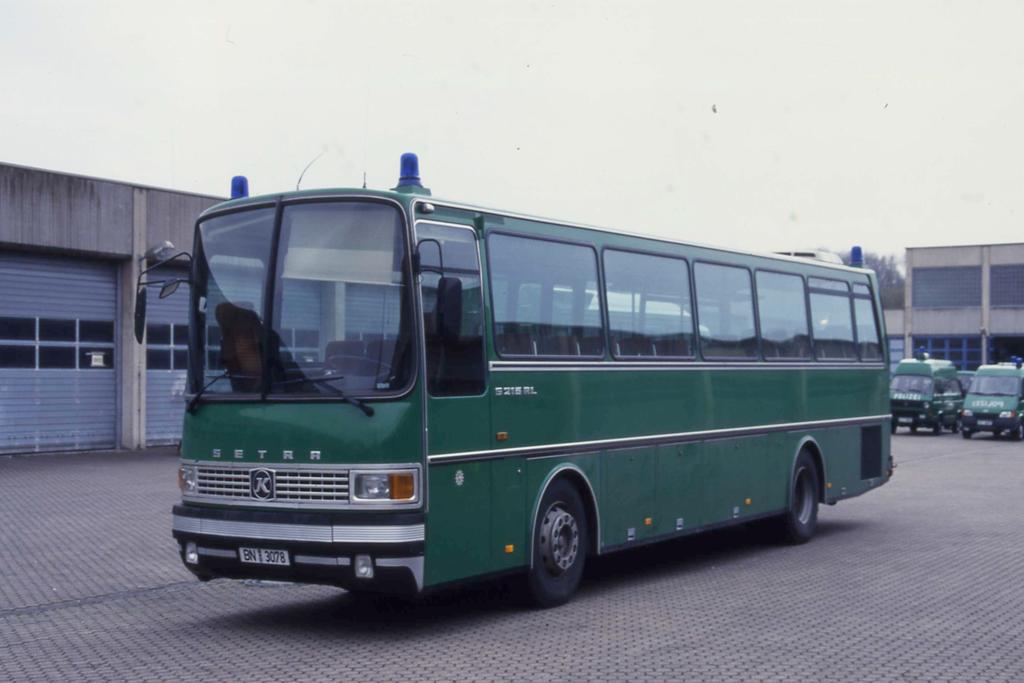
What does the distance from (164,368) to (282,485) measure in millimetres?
22480

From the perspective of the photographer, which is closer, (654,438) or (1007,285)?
(654,438)

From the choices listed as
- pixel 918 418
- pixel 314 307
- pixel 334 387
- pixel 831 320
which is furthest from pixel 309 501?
pixel 918 418

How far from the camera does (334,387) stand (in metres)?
9.28

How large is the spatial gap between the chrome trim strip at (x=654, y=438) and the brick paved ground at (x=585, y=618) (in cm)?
127

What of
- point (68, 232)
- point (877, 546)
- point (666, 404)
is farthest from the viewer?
point (68, 232)

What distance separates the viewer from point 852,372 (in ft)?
56.2

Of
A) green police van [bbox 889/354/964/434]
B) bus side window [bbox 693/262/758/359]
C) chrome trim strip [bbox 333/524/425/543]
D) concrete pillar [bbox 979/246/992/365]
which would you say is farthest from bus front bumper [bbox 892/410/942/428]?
chrome trim strip [bbox 333/524/425/543]

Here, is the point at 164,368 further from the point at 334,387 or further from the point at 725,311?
the point at 334,387

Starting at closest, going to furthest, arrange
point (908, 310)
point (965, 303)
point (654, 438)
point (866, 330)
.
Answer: point (654, 438) → point (866, 330) → point (965, 303) → point (908, 310)

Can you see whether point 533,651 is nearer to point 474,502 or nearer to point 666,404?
point 474,502

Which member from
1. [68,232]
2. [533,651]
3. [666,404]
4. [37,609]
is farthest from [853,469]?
[68,232]

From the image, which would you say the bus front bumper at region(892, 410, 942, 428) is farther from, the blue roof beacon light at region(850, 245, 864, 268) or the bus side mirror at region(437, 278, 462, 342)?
the bus side mirror at region(437, 278, 462, 342)

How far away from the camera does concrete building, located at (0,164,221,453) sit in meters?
27.4

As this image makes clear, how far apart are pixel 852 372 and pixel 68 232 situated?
57.7 ft
